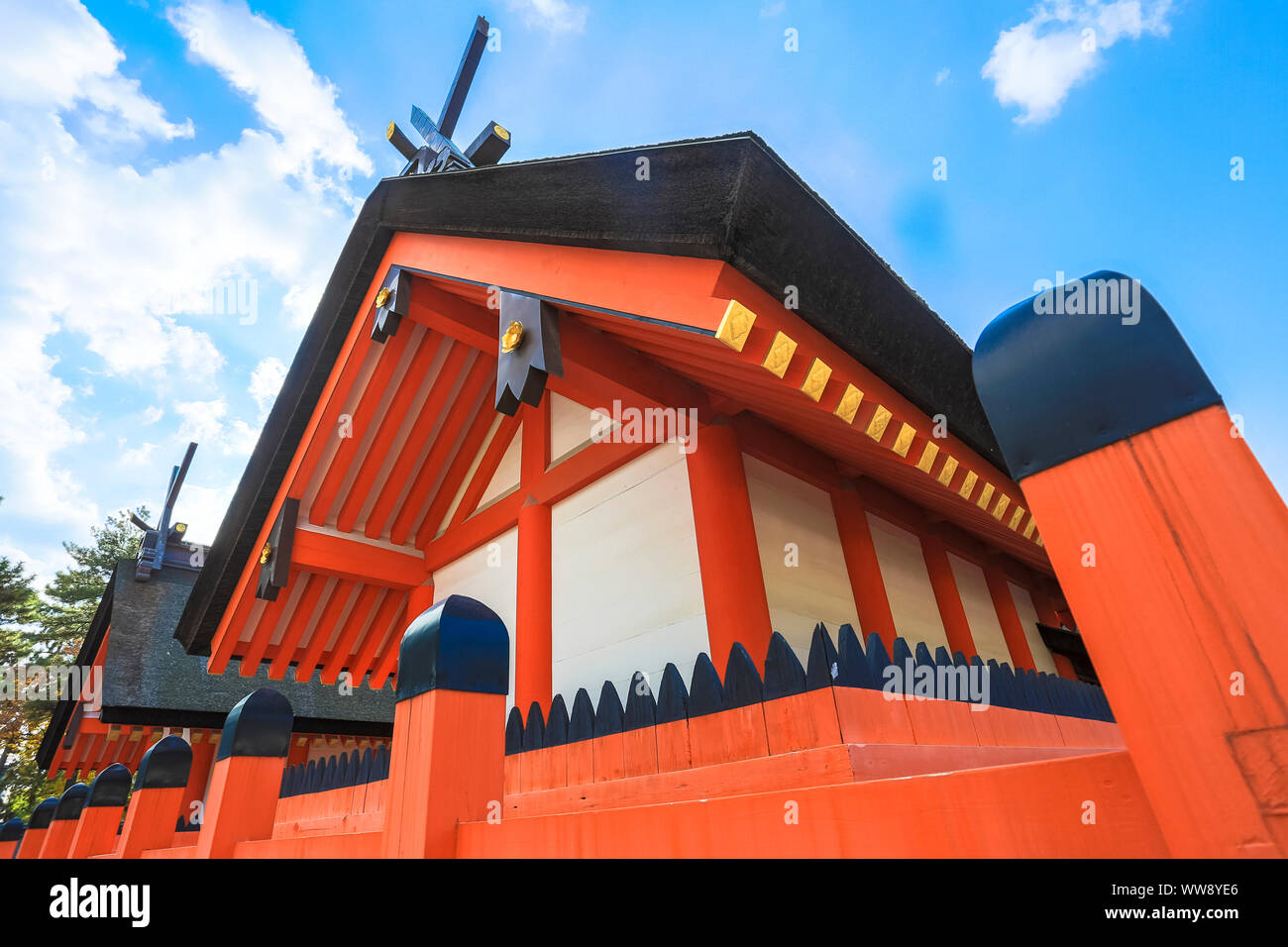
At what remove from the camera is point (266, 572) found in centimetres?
500

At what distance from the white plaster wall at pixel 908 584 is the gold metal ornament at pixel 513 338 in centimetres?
301

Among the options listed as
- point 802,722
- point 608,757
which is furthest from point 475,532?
point 802,722

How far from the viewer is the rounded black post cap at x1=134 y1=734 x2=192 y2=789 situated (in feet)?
13.8

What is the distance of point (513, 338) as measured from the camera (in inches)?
116

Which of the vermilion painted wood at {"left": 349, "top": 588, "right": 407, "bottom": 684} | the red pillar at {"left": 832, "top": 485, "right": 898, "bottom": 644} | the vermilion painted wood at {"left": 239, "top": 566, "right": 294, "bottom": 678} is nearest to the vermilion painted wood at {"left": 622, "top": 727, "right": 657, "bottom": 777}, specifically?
the red pillar at {"left": 832, "top": 485, "right": 898, "bottom": 644}

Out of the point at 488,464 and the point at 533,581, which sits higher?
the point at 488,464

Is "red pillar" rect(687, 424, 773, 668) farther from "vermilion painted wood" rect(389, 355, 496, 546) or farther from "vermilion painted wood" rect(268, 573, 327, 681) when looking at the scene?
"vermilion painted wood" rect(268, 573, 327, 681)

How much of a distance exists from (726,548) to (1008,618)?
4.11 metres

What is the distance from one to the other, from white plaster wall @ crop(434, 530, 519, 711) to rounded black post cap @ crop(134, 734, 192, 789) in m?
1.96

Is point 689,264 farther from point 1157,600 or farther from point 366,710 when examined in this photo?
point 366,710

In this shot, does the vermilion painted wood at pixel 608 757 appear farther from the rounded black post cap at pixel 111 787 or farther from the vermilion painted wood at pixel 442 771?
the rounded black post cap at pixel 111 787

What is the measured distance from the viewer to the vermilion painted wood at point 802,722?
1825 millimetres

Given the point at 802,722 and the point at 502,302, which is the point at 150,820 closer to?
the point at 502,302
